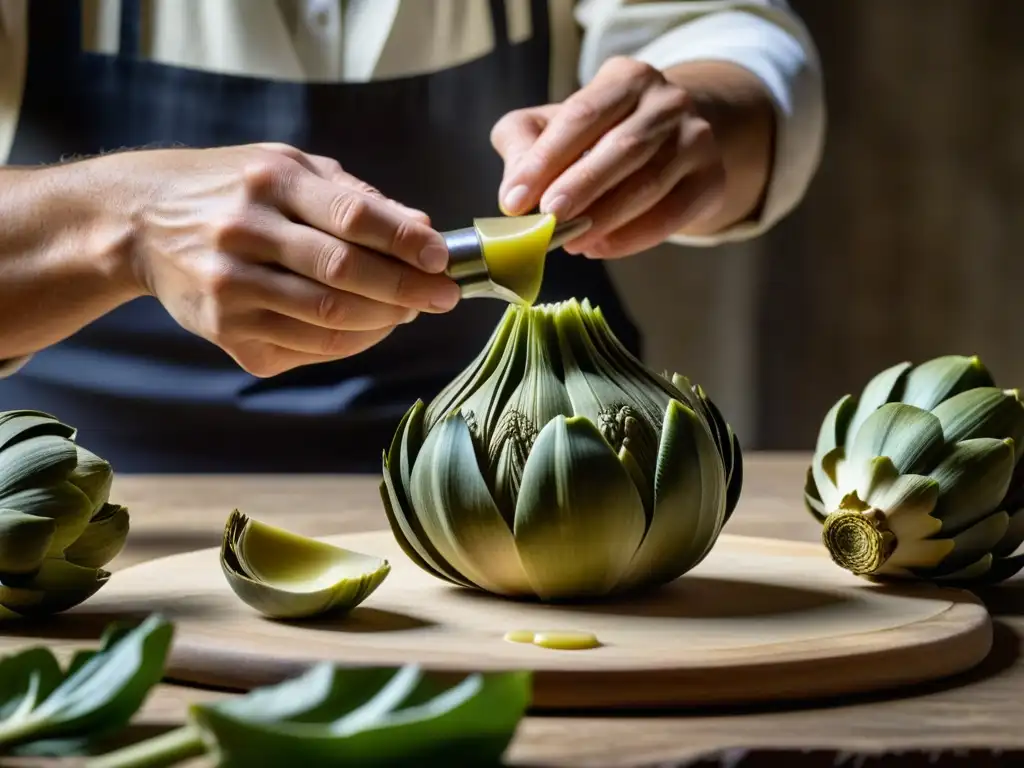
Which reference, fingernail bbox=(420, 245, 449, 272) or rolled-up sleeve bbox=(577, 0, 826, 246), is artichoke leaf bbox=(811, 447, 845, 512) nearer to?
fingernail bbox=(420, 245, 449, 272)

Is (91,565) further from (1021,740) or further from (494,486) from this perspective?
(1021,740)

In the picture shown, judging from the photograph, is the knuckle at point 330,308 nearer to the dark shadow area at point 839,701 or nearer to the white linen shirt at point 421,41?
the dark shadow area at point 839,701

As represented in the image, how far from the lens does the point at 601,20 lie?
5.22ft

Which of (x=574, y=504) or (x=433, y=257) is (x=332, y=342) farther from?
(x=574, y=504)

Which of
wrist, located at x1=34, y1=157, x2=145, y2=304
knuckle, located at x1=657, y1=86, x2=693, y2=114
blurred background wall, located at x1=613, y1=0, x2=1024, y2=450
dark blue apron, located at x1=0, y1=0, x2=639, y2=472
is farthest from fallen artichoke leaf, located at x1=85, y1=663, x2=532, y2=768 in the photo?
blurred background wall, located at x1=613, y1=0, x2=1024, y2=450

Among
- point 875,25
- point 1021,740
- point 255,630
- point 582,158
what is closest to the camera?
point 1021,740

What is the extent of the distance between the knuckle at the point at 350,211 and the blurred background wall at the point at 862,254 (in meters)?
1.87

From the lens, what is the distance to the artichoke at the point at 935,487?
2.53 ft

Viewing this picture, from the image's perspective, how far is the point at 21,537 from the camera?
0.66 m

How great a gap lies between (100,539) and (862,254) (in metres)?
2.21

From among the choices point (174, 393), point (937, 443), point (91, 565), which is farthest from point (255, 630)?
point (174, 393)

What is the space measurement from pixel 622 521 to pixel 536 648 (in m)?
0.10

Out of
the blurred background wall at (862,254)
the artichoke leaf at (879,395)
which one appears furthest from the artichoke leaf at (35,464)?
the blurred background wall at (862,254)

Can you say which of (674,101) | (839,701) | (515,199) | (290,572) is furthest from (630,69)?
(839,701)
